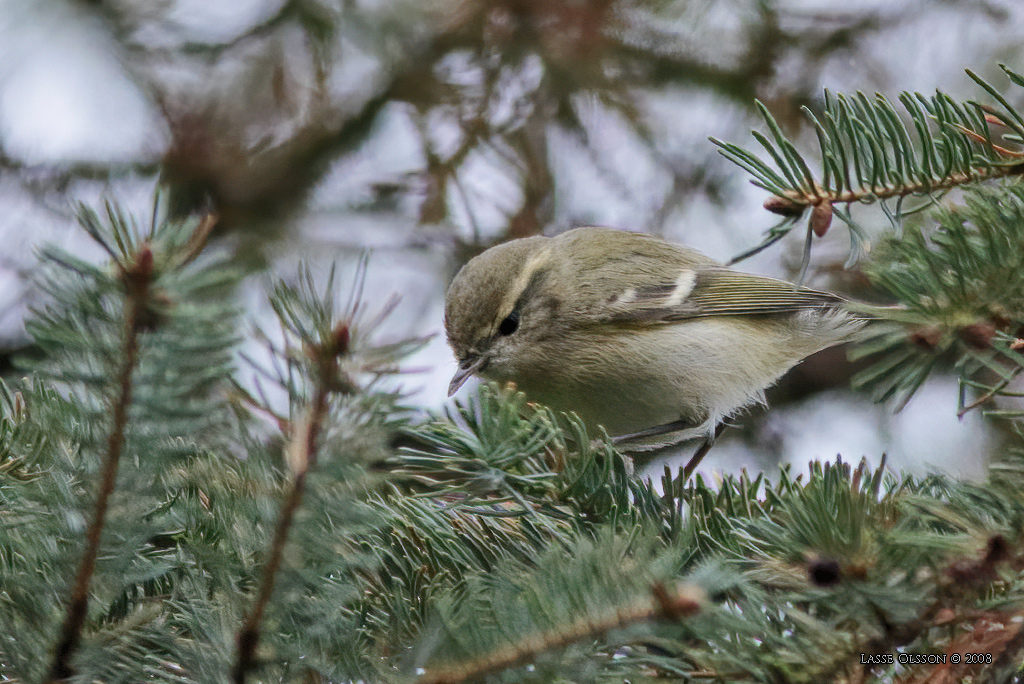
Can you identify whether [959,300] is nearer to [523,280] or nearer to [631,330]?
[631,330]

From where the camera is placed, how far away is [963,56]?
11.6 feet

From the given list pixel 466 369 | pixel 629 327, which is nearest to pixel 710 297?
pixel 629 327

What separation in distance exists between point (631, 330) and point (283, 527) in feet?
6.10

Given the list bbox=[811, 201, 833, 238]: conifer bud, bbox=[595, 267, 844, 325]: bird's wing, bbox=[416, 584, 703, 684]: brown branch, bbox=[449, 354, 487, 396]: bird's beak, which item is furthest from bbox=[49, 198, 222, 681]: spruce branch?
bbox=[595, 267, 844, 325]: bird's wing

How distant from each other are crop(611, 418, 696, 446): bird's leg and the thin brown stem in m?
1.65

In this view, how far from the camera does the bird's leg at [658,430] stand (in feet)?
8.38

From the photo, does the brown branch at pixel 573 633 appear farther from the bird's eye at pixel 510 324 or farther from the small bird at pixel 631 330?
the bird's eye at pixel 510 324

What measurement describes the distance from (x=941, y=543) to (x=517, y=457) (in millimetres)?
542

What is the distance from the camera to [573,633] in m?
0.97

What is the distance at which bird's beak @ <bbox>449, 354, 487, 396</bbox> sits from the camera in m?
2.42

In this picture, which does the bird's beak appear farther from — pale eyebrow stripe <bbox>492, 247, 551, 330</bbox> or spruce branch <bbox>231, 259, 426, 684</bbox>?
spruce branch <bbox>231, 259, 426, 684</bbox>

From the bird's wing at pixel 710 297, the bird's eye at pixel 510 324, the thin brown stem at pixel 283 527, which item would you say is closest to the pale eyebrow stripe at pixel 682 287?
the bird's wing at pixel 710 297

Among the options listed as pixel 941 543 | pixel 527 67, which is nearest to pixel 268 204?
pixel 527 67

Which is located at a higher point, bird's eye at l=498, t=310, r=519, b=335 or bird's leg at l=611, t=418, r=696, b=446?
bird's eye at l=498, t=310, r=519, b=335
